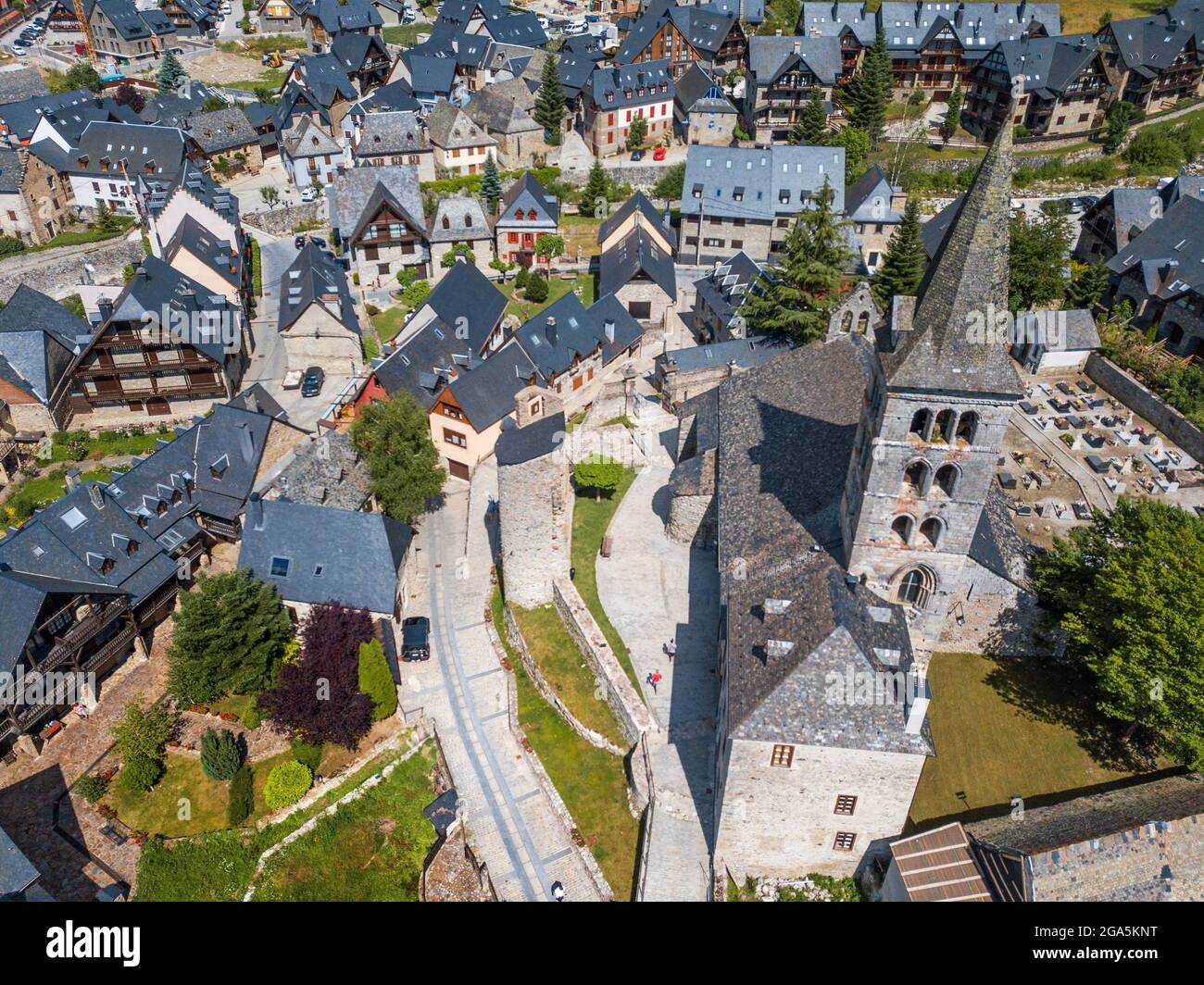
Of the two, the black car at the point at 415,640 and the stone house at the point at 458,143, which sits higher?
the stone house at the point at 458,143

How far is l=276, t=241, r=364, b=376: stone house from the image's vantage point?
2837 inches

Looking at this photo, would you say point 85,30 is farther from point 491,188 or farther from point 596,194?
point 596,194

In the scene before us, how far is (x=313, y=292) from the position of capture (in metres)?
72.1

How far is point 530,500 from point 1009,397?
2380 centimetres

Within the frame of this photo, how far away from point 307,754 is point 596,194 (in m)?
75.9

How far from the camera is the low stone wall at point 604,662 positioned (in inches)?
1633

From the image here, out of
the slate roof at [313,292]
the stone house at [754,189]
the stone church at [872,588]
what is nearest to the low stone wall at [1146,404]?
the stone house at [754,189]

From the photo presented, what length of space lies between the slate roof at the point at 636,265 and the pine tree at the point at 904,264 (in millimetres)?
18274

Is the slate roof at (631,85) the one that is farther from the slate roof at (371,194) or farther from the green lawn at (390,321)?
the green lawn at (390,321)

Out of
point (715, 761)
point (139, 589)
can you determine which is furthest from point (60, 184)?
point (715, 761)

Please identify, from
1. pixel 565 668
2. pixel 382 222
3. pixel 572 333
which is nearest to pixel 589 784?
pixel 565 668

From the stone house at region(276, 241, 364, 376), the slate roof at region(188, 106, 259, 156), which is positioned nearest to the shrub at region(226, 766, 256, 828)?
the stone house at region(276, 241, 364, 376)

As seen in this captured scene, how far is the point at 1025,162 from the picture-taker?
10956cm
